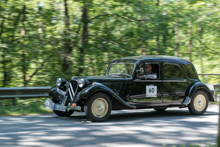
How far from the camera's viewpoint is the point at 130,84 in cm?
819

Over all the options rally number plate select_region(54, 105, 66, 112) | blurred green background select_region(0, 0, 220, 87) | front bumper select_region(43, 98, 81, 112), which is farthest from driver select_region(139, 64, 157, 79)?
blurred green background select_region(0, 0, 220, 87)

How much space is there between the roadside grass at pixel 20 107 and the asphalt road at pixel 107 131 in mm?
666

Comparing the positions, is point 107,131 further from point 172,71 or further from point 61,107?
point 172,71

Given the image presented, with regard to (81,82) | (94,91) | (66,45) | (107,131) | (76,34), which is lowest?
(107,131)

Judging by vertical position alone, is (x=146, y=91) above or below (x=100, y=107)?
above

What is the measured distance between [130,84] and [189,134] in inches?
98.5

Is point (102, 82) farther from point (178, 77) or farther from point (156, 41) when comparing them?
point (156, 41)

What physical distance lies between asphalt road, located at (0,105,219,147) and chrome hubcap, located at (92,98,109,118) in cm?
24

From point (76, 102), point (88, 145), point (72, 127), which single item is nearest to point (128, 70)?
point (76, 102)

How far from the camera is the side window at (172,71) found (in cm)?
885

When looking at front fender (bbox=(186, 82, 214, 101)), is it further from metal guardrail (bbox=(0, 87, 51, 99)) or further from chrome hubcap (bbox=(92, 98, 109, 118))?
metal guardrail (bbox=(0, 87, 51, 99))

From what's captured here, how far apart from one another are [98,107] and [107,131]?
1.30m

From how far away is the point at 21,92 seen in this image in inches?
391

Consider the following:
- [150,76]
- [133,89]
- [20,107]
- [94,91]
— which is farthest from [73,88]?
[20,107]
